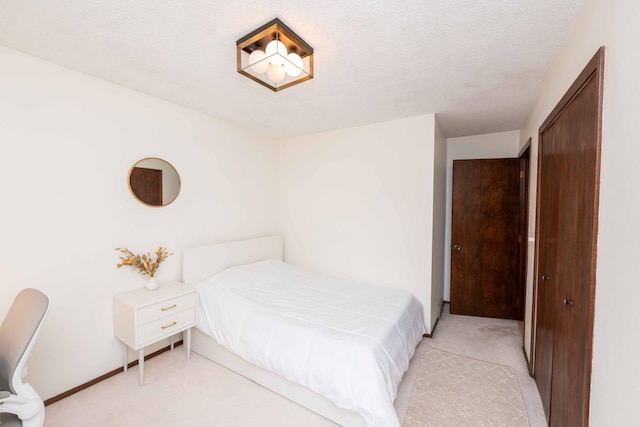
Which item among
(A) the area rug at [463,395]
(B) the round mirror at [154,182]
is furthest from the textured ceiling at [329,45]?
(A) the area rug at [463,395]

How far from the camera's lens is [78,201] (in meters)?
2.12

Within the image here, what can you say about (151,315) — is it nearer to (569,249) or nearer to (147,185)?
(147,185)

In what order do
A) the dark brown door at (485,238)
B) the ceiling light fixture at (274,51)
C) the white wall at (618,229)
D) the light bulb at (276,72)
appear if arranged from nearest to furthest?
the white wall at (618,229) < the ceiling light fixture at (274,51) < the light bulb at (276,72) < the dark brown door at (485,238)

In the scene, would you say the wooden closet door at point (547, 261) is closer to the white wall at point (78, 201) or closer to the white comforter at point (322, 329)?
the white comforter at point (322, 329)

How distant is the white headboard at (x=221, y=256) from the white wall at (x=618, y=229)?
2902 millimetres

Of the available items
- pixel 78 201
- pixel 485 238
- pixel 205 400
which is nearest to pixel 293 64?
pixel 78 201

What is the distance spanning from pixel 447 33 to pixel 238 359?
111 inches

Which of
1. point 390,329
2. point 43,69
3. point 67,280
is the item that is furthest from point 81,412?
point 43,69

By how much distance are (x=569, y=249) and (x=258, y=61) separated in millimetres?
2030

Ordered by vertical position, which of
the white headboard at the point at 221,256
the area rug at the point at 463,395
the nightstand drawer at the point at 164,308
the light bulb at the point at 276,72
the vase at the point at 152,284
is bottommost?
the area rug at the point at 463,395

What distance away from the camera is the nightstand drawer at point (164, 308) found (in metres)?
2.16

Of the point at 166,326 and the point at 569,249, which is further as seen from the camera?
the point at 166,326

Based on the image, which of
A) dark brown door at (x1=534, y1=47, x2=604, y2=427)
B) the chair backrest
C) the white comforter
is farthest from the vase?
dark brown door at (x1=534, y1=47, x2=604, y2=427)

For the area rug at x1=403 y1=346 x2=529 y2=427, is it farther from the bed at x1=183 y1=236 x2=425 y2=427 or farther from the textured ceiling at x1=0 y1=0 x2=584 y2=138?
the textured ceiling at x1=0 y1=0 x2=584 y2=138
